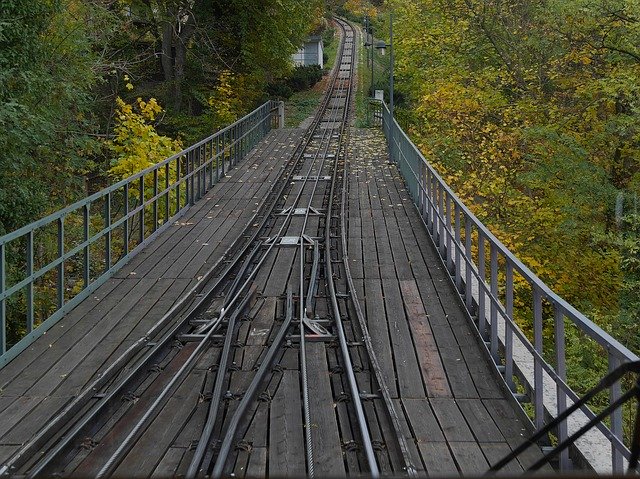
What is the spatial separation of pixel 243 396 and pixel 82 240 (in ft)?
37.2

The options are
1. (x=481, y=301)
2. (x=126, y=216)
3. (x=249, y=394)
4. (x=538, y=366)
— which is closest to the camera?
(x=538, y=366)

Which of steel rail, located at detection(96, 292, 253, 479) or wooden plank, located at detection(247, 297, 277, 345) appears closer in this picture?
steel rail, located at detection(96, 292, 253, 479)

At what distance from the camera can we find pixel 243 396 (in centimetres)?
644

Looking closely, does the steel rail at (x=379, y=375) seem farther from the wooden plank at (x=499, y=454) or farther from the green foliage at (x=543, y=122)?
the green foliage at (x=543, y=122)

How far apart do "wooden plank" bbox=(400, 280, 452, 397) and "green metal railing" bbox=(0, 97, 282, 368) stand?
12.7 feet

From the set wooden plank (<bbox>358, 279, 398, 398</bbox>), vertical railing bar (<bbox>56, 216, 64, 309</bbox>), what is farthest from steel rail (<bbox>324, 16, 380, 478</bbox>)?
vertical railing bar (<bbox>56, 216, 64, 309</bbox>)

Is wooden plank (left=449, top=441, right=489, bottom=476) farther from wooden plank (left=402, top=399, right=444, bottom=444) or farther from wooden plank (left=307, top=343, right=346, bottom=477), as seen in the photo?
wooden plank (left=307, top=343, right=346, bottom=477)

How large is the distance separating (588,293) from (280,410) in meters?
15.8

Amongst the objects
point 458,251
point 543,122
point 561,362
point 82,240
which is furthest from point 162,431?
point 543,122

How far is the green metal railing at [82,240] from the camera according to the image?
789 cm

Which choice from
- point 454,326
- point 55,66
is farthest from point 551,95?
point 454,326

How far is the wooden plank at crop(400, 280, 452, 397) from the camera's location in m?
6.77

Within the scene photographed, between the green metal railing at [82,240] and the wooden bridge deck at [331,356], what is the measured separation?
279 millimetres

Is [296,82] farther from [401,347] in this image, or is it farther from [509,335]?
[509,335]
